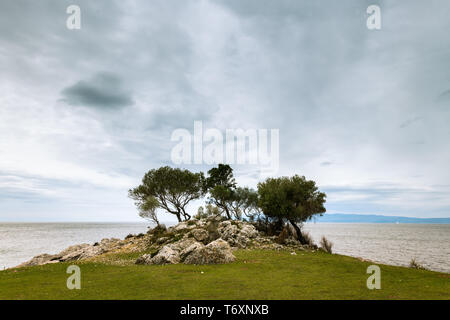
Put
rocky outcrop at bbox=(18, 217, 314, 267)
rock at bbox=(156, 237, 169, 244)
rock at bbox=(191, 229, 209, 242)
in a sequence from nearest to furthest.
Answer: rocky outcrop at bbox=(18, 217, 314, 267) < rock at bbox=(191, 229, 209, 242) < rock at bbox=(156, 237, 169, 244)

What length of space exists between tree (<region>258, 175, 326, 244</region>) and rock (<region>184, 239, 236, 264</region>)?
2178 centimetres

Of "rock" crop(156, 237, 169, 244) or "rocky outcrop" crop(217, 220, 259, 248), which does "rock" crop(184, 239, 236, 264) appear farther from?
"rock" crop(156, 237, 169, 244)

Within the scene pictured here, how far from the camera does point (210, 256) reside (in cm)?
2286

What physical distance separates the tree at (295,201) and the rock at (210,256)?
21.8m

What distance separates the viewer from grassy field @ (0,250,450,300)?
42.2 ft

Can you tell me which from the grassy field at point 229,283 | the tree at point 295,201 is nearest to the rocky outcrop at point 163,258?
the grassy field at point 229,283

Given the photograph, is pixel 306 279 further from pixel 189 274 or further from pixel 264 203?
pixel 264 203

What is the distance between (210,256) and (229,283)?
800 centimetres

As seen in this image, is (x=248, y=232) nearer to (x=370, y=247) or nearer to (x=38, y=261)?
(x=38, y=261)

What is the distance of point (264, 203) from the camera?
4622cm

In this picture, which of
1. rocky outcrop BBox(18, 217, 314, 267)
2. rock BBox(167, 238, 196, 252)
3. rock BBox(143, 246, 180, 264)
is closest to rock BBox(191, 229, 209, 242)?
rocky outcrop BBox(18, 217, 314, 267)

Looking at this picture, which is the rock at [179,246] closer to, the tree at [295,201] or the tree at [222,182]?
the tree at [295,201]

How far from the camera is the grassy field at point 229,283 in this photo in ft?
42.2
